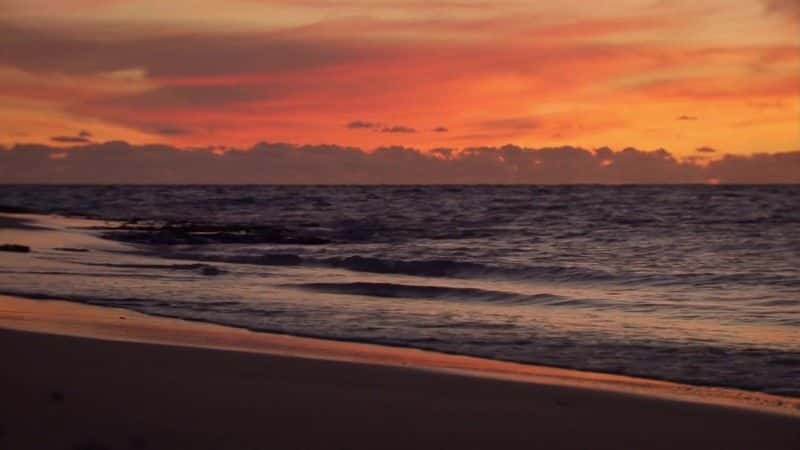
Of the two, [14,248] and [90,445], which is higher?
[14,248]

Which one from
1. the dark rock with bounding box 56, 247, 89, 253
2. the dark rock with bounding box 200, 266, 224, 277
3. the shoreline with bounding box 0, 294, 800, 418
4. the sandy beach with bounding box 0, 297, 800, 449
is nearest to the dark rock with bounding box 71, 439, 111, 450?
the sandy beach with bounding box 0, 297, 800, 449

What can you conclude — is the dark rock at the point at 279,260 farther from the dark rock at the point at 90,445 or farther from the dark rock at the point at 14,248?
the dark rock at the point at 90,445

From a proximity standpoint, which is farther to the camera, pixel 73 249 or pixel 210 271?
pixel 73 249

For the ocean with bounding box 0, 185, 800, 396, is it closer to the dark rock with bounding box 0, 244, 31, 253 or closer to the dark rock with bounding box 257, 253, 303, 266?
the dark rock with bounding box 257, 253, 303, 266

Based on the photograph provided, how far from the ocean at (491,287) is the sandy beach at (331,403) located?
134 cm

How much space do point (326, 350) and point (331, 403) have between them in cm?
270

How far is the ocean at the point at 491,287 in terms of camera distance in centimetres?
970

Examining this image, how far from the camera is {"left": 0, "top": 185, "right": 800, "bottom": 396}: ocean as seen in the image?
9.70 meters

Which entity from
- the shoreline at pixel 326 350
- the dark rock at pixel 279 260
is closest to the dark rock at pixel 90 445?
the shoreline at pixel 326 350

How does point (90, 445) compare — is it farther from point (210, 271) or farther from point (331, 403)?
point (210, 271)

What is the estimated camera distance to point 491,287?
55.1 feet

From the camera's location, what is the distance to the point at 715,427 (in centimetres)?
623

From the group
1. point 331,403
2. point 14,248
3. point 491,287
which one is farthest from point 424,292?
point 14,248

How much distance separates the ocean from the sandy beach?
1336mm
